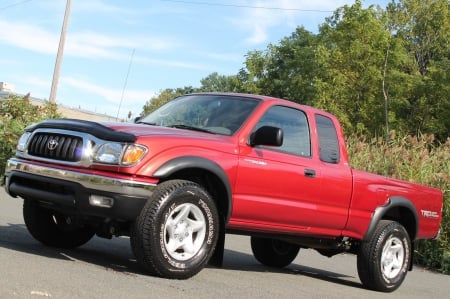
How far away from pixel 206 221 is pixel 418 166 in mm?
8505

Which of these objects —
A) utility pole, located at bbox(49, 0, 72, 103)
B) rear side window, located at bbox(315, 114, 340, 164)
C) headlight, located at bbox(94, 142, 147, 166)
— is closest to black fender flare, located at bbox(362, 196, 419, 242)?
rear side window, located at bbox(315, 114, 340, 164)

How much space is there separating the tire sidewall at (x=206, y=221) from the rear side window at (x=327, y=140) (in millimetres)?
1836

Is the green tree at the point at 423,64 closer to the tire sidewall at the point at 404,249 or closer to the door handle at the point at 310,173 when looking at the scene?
the tire sidewall at the point at 404,249

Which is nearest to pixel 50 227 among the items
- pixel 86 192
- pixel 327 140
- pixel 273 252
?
pixel 86 192

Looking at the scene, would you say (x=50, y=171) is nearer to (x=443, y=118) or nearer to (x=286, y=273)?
(x=286, y=273)

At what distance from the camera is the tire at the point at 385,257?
7.22 metres

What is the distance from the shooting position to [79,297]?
435 cm

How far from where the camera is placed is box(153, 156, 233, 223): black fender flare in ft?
17.4

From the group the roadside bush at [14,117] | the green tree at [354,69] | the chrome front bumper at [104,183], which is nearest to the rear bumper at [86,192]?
the chrome front bumper at [104,183]

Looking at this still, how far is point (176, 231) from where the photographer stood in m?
Result: 5.46

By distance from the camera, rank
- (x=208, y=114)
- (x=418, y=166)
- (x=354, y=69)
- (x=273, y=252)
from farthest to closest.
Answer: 1. (x=354, y=69)
2. (x=418, y=166)
3. (x=273, y=252)
4. (x=208, y=114)

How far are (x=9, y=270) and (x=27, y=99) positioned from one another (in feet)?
38.7

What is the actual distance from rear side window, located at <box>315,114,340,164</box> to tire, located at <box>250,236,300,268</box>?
1.74 meters

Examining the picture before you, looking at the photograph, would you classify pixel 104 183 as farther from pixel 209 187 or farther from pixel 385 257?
pixel 385 257
